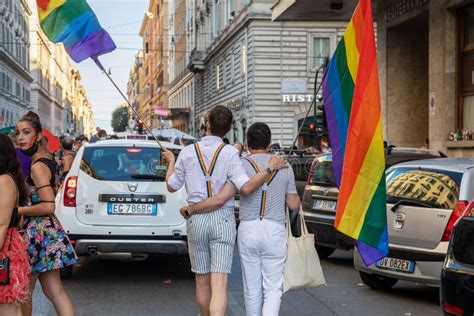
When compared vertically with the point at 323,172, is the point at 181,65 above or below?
above

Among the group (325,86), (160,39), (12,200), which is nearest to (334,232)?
(325,86)

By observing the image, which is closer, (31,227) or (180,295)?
(31,227)

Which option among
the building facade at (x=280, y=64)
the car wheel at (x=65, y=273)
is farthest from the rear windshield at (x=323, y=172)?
the building facade at (x=280, y=64)

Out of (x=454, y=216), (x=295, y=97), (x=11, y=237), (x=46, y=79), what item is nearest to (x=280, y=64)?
(x=295, y=97)

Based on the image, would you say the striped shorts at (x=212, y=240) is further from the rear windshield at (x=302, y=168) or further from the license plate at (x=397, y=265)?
the rear windshield at (x=302, y=168)

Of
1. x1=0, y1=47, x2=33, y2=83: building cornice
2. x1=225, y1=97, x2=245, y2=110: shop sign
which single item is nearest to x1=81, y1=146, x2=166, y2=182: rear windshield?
x1=225, y1=97, x2=245, y2=110: shop sign

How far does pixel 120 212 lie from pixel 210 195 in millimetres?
3409

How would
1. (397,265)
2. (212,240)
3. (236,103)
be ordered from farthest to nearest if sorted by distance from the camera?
(236,103) → (397,265) → (212,240)

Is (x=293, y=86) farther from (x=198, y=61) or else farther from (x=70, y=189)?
(x=70, y=189)

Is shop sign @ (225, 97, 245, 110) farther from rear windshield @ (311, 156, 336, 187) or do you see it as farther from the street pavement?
the street pavement

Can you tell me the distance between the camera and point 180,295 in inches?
337

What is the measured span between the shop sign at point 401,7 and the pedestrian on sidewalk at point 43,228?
16.3 metres

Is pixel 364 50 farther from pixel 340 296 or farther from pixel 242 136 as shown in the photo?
pixel 242 136

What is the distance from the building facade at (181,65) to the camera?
6812 centimetres
